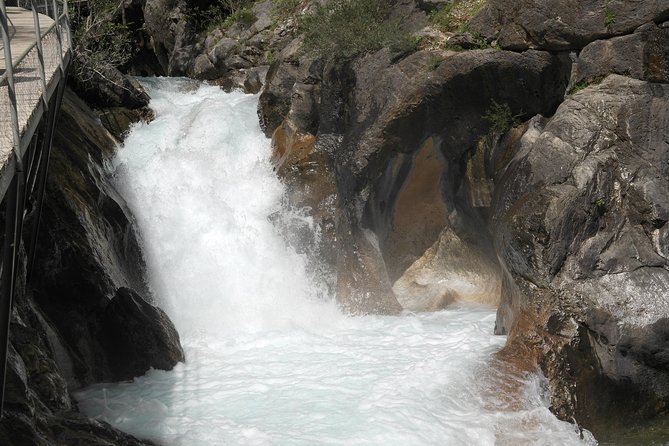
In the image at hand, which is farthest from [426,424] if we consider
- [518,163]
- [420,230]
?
[420,230]

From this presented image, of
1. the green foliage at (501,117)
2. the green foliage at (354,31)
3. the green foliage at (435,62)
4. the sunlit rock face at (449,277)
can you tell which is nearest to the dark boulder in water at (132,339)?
the sunlit rock face at (449,277)

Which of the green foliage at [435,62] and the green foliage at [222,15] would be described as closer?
the green foliage at [435,62]

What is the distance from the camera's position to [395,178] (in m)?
12.5

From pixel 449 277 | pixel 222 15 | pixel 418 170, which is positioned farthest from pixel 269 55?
pixel 449 277

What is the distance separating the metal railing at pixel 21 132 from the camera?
5.45 meters

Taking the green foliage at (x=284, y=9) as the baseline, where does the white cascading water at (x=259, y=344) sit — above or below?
below

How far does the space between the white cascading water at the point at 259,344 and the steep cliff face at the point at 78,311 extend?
0.38m

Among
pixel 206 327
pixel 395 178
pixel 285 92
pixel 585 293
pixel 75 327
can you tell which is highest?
pixel 285 92

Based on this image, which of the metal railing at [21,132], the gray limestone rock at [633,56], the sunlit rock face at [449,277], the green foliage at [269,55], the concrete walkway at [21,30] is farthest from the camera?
the green foliage at [269,55]

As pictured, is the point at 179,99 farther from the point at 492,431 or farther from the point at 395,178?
the point at 492,431

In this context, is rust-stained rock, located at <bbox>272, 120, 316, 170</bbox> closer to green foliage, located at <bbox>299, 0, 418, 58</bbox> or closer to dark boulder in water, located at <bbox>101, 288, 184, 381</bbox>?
green foliage, located at <bbox>299, 0, 418, 58</bbox>

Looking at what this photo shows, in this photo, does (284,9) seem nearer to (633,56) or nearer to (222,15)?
(222,15)

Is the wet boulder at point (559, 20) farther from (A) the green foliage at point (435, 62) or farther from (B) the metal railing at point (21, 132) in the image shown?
(B) the metal railing at point (21, 132)

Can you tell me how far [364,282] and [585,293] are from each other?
4.19m
